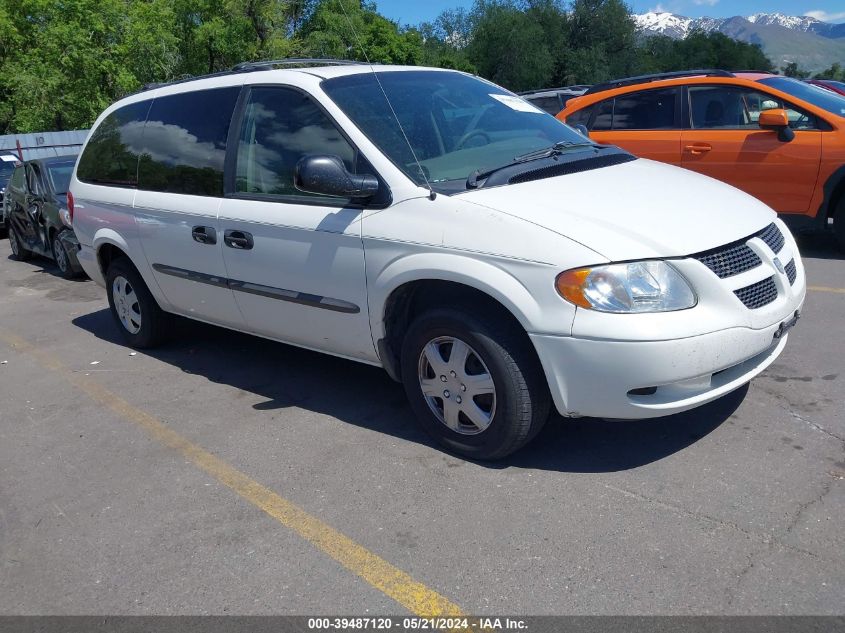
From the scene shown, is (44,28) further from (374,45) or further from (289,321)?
(289,321)

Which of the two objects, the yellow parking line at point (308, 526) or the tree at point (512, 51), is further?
the tree at point (512, 51)

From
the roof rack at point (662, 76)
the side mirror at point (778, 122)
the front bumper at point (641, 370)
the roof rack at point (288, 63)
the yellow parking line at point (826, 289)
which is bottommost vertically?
the yellow parking line at point (826, 289)

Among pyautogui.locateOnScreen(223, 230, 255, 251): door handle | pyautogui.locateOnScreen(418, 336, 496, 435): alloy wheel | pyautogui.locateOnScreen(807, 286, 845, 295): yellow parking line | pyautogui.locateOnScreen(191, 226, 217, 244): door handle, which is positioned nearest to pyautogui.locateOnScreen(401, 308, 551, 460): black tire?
pyautogui.locateOnScreen(418, 336, 496, 435): alloy wheel

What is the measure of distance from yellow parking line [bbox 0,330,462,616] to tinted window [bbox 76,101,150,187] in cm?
164

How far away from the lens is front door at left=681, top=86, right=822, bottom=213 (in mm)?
7332

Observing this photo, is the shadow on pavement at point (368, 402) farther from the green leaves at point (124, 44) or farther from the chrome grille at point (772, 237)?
the green leaves at point (124, 44)

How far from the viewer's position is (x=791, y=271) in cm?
397

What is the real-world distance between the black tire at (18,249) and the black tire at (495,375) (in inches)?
387

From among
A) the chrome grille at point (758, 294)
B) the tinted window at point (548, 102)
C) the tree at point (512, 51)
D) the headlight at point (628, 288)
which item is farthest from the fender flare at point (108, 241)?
the tree at point (512, 51)

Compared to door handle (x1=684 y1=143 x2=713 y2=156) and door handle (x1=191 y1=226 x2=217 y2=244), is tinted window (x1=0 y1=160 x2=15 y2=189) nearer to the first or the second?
door handle (x1=191 y1=226 x2=217 y2=244)

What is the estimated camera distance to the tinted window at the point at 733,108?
24.6 feet

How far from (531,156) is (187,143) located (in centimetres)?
233

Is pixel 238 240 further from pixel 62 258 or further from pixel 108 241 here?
pixel 62 258

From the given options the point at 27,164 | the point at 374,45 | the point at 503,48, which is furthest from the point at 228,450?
the point at 503,48
